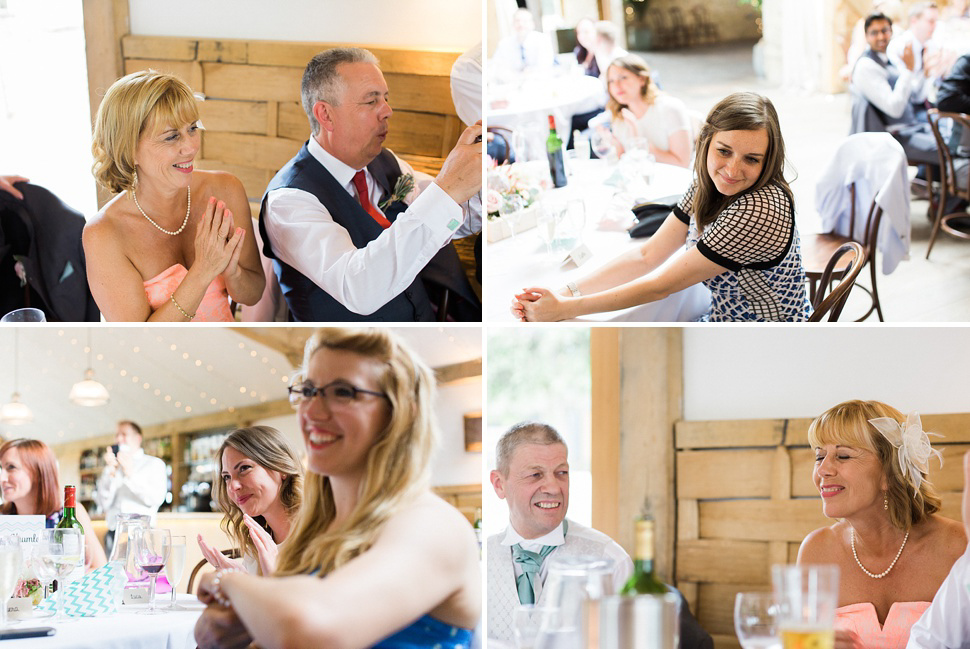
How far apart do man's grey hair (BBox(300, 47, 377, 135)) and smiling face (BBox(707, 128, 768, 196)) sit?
93 centimetres

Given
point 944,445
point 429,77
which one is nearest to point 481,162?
point 429,77

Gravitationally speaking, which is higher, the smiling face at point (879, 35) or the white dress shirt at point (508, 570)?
the smiling face at point (879, 35)

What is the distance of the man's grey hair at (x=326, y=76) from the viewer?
8.63 ft

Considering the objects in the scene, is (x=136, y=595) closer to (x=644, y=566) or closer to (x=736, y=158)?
(x=644, y=566)

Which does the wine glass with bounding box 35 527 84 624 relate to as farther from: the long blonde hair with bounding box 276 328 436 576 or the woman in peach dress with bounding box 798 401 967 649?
the woman in peach dress with bounding box 798 401 967 649

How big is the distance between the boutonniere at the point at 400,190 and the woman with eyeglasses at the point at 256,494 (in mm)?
687

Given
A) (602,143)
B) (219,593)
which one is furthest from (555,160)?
(219,593)

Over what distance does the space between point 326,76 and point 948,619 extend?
2069 millimetres

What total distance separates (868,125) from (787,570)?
13.6 ft

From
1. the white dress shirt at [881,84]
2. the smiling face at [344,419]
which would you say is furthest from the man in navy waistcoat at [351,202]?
the white dress shirt at [881,84]

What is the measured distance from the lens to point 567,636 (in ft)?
6.87

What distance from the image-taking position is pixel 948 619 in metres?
2.34

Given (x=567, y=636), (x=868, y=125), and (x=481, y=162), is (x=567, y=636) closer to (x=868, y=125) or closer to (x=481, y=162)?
(x=481, y=162)

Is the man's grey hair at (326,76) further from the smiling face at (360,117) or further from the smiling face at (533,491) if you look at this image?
the smiling face at (533,491)
